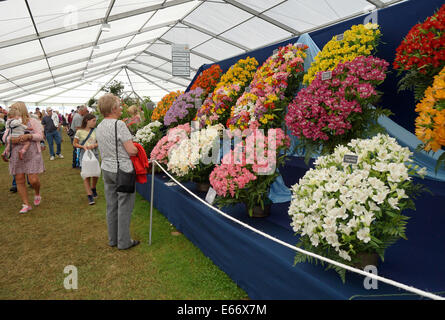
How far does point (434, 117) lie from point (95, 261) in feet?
10.4

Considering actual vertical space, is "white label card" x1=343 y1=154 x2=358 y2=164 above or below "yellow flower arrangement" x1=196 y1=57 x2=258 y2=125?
below

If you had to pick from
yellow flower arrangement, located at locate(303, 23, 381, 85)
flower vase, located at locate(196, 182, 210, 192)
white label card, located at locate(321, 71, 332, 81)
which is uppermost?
yellow flower arrangement, located at locate(303, 23, 381, 85)

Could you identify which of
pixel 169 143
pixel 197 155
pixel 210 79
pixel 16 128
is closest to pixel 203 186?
pixel 197 155

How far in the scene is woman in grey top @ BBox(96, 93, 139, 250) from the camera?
2.82 metres

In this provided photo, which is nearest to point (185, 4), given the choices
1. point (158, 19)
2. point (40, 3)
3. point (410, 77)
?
point (158, 19)

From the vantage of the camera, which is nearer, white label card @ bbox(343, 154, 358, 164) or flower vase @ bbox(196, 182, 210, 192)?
white label card @ bbox(343, 154, 358, 164)

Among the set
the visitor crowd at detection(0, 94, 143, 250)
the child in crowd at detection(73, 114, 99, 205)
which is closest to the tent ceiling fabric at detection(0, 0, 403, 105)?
the child in crowd at detection(73, 114, 99, 205)

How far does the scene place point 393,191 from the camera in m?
1.44

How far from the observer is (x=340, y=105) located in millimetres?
1907

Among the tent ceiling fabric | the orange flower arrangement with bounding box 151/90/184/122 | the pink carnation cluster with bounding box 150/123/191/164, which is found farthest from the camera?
the tent ceiling fabric

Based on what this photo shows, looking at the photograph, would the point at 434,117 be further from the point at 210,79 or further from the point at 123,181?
the point at 210,79

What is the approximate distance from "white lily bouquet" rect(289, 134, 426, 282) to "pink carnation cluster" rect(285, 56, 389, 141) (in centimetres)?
32

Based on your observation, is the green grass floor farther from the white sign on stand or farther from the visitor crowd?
the white sign on stand

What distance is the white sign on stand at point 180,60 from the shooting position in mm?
12391
